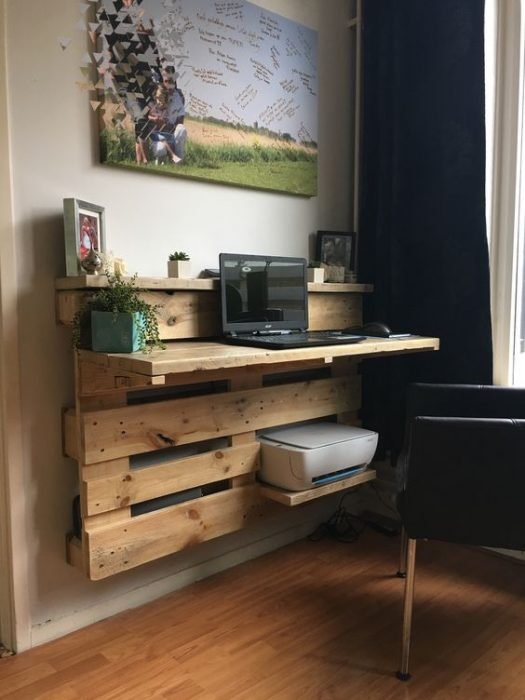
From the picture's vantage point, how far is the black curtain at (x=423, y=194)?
217 cm

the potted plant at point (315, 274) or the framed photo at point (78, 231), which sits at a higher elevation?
the framed photo at point (78, 231)

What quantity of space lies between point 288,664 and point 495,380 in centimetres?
129

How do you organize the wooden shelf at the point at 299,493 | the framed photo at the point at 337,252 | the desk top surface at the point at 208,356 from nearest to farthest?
the desk top surface at the point at 208,356 < the wooden shelf at the point at 299,493 < the framed photo at the point at 337,252

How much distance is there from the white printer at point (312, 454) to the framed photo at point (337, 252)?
0.65 meters

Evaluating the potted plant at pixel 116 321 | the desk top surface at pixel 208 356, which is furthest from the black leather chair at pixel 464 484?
the potted plant at pixel 116 321

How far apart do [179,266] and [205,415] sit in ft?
1.65

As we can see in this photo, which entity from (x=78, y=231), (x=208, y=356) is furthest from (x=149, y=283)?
(x=208, y=356)

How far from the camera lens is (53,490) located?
1.74 meters

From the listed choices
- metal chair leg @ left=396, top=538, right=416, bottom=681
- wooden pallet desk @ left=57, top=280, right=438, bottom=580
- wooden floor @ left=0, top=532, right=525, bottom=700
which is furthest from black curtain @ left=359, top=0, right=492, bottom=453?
metal chair leg @ left=396, top=538, right=416, bottom=681

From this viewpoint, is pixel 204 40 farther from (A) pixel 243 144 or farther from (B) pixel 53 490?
(B) pixel 53 490

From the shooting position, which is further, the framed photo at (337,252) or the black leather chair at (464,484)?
the framed photo at (337,252)

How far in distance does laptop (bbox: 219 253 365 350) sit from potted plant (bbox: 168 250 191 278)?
4.3 inches

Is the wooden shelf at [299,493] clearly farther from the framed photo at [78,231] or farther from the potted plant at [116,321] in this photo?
the framed photo at [78,231]

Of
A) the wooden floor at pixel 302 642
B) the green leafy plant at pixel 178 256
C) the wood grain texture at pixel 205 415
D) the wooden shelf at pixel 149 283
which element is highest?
the green leafy plant at pixel 178 256
